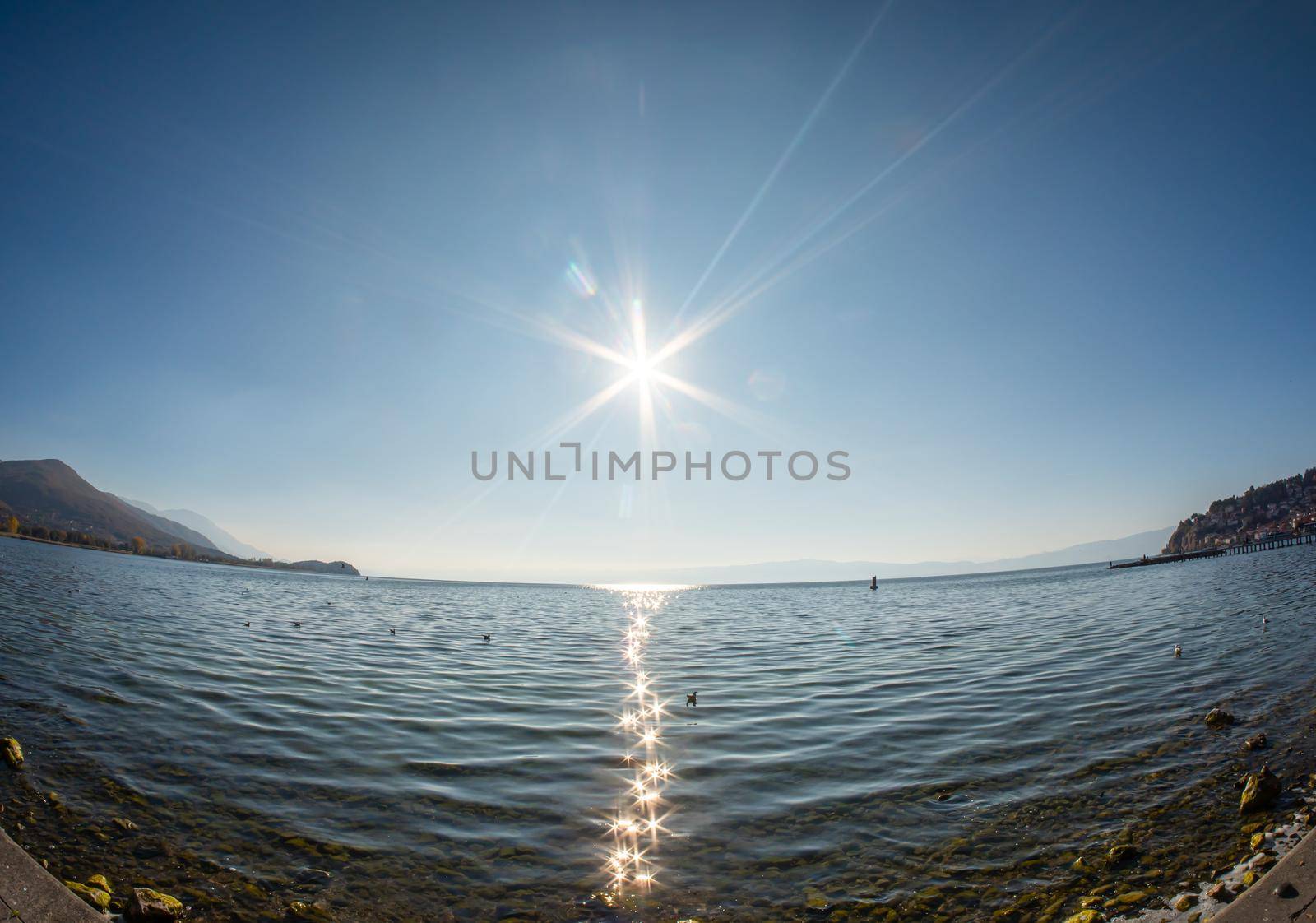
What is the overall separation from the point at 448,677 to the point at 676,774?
1307 cm

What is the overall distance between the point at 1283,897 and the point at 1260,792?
436 centimetres

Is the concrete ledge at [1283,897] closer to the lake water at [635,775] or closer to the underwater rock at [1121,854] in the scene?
the lake water at [635,775]

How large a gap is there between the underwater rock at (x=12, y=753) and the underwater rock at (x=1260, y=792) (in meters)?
20.1

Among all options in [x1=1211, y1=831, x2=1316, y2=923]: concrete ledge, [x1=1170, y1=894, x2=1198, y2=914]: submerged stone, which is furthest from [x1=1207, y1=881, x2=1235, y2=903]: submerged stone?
[x1=1211, y1=831, x2=1316, y2=923]: concrete ledge

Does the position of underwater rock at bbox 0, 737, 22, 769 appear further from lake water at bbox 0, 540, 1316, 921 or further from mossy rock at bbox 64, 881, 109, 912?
mossy rock at bbox 64, 881, 109, 912

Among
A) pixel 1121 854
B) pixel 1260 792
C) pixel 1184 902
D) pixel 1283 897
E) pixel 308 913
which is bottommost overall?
pixel 308 913

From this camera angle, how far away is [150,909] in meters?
5.94

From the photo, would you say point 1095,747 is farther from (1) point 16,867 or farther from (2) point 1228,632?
(2) point 1228,632

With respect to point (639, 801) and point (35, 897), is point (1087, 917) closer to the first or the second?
point (639, 801)

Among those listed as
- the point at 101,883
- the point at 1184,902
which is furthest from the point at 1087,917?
the point at 101,883

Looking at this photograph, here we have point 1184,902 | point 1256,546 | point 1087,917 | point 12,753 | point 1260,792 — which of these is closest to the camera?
point 1087,917

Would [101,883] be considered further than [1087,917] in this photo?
Yes

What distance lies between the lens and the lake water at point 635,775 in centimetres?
718

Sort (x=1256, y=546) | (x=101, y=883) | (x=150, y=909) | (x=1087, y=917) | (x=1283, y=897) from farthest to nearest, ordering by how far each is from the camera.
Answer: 1. (x=1256, y=546)
2. (x=101, y=883)
3. (x=1087, y=917)
4. (x=150, y=909)
5. (x=1283, y=897)
